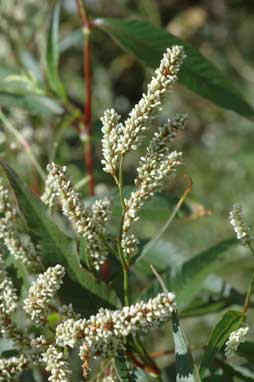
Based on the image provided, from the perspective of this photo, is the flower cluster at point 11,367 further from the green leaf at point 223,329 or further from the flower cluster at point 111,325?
the green leaf at point 223,329

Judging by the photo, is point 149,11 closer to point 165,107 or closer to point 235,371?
point 165,107

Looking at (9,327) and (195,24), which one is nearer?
(9,327)

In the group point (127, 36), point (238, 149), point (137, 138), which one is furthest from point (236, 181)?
point (137, 138)

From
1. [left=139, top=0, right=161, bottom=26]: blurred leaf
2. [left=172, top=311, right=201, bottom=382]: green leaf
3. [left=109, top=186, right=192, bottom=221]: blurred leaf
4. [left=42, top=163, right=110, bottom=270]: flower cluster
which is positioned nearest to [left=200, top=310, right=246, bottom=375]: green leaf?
[left=172, top=311, right=201, bottom=382]: green leaf

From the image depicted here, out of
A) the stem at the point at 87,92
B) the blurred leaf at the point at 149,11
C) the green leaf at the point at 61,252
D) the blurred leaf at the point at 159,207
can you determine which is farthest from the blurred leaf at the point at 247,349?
the blurred leaf at the point at 149,11

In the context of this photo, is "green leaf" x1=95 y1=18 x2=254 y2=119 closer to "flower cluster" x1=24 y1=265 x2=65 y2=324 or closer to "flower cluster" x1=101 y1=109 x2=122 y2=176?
"flower cluster" x1=101 y1=109 x2=122 y2=176

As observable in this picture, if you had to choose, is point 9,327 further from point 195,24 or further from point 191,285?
point 195,24

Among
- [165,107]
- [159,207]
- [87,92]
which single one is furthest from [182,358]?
[165,107]
